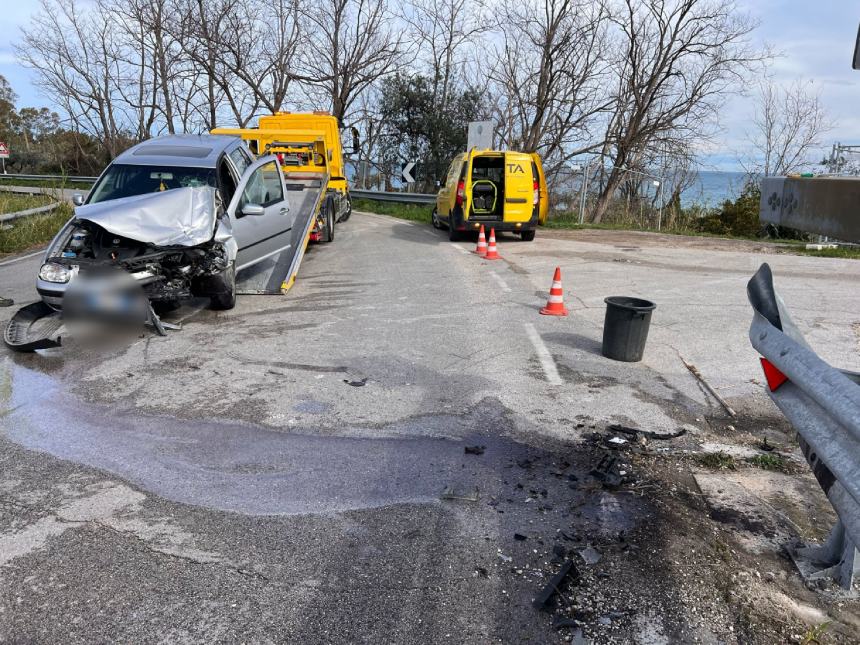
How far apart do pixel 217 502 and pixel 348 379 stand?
232 centimetres

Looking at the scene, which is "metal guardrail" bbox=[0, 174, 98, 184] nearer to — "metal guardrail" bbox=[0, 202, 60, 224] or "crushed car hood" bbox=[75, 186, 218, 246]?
"metal guardrail" bbox=[0, 202, 60, 224]

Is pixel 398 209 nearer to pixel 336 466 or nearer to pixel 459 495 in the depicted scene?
pixel 336 466

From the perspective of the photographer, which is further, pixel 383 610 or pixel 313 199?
pixel 313 199

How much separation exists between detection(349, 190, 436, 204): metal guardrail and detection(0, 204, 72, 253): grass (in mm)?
9995

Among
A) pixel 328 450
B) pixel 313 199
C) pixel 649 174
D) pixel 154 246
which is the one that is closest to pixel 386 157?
pixel 649 174

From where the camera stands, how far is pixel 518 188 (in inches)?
578

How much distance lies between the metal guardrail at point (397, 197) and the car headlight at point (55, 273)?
14.8 meters

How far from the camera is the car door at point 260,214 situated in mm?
8781

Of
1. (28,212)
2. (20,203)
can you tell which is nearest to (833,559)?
(28,212)

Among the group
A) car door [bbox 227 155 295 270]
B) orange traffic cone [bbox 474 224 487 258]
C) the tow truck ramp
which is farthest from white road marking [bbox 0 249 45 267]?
orange traffic cone [bbox 474 224 487 258]

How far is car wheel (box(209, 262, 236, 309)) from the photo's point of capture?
8.10 metres

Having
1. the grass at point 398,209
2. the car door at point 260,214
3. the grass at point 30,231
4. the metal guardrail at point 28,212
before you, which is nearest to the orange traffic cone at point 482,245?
the car door at point 260,214

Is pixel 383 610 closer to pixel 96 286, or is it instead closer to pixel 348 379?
pixel 348 379

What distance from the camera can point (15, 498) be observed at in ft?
12.8
